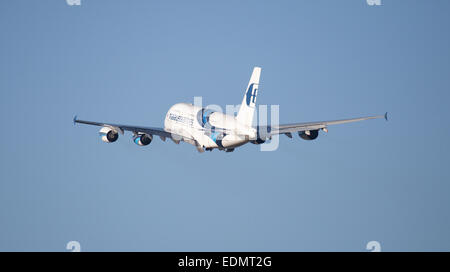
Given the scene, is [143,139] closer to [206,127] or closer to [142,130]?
[142,130]

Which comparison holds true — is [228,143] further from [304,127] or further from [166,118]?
[166,118]

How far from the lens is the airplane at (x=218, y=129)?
9956cm

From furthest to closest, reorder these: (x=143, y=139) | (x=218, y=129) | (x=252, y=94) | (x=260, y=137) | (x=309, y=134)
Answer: (x=143, y=139) < (x=309, y=134) < (x=218, y=129) < (x=260, y=137) < (x=252, y=94)

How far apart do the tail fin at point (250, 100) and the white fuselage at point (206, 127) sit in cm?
74

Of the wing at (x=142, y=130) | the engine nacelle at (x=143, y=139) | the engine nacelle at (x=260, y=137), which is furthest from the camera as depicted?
the engine nacelle at (x=143, y=139)

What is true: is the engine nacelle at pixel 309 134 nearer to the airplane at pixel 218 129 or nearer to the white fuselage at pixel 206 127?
the airplane at pixel 218 129

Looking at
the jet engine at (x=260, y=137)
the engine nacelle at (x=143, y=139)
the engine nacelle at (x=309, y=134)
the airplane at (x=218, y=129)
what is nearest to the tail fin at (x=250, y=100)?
the airplane at (x=218, y=129)

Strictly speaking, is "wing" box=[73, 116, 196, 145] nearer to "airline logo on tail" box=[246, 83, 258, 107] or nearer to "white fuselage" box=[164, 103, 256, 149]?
"white fuselage" box=[164, 103, 256, 149]

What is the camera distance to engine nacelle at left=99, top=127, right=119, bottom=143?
355ft

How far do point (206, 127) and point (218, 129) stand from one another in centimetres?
322

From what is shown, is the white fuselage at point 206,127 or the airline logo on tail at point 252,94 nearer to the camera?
the airline logo on tail at point 252,94

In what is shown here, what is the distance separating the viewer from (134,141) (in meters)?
108

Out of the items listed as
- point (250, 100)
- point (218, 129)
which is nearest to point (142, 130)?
point (218, 129)

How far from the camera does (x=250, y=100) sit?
9950 cm
